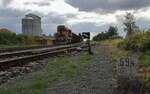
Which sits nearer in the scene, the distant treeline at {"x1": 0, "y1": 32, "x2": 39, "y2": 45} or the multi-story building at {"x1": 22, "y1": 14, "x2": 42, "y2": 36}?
the distant treeline at {"x1": 0, "y1": 32, "x2": 39, "y2": 45}

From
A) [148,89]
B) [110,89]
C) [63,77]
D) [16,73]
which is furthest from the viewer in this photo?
[16,73]

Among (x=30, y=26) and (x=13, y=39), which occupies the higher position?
(x=30, y=26)

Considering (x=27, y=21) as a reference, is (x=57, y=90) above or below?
below

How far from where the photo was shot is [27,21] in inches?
3501

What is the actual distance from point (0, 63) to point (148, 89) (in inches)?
266

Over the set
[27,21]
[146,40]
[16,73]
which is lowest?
[16,73]

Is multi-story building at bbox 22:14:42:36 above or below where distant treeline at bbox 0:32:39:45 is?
above

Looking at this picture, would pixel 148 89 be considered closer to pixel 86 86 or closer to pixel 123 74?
pixel 123 74

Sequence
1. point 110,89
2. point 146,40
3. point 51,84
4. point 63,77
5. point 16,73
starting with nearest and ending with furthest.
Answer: point 110,89 < point 51,84 < point 63,77 < point 16,73 < point 146,40

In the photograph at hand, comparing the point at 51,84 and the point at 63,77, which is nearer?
the point at 51,84

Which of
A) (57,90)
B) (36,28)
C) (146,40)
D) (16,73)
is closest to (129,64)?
(57,90)

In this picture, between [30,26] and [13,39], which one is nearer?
[13,39]

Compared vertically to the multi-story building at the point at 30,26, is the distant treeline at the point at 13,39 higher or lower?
lower

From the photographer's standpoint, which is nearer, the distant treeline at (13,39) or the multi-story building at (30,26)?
the distant treeline at (13,39)
